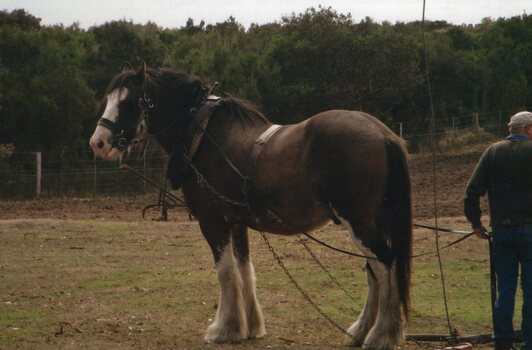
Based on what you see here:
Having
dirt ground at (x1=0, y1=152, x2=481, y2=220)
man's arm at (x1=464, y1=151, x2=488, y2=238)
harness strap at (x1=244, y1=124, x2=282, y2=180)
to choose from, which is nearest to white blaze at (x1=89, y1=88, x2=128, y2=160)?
Answer: harness strap at (x1=244, y1=124, x2=282, y2=180)

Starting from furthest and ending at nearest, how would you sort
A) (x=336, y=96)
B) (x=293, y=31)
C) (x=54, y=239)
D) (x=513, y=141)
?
(x=293, y=31), (x=336, y=96), (x=54, y=239), (x=513, y=141)

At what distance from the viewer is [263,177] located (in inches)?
316

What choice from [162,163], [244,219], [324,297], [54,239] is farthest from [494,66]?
[244,219]

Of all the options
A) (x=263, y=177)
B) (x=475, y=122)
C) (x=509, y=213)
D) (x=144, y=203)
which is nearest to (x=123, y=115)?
(x=263, y=177)

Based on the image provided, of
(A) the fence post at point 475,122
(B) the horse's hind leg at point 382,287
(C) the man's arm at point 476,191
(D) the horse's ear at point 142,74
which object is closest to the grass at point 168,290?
(B) the horse's hind leg at point 382,287

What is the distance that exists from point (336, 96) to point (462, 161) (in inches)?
202

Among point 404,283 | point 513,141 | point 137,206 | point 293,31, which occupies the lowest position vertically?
point 137,206

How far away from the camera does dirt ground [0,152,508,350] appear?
8.64m

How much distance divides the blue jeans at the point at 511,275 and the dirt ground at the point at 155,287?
42.8 inches

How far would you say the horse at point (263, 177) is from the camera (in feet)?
24.5

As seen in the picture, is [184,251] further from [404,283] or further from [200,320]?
[404,283]

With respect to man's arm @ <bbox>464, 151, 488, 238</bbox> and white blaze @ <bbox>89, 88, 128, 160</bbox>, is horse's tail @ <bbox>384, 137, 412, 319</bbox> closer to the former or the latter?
man's arm @ <bbox>464, 151, 488, 238</bbox>

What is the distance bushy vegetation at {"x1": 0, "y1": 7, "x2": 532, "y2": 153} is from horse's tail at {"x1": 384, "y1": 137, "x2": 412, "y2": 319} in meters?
19.1

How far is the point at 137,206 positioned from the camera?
74.9ft
